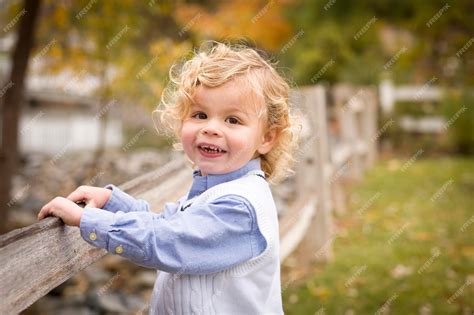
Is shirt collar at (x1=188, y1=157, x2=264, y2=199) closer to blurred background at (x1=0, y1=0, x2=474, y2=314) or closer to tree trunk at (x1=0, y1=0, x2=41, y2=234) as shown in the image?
blurred background at (x1=0, y1=0, x2=474, y2=314)

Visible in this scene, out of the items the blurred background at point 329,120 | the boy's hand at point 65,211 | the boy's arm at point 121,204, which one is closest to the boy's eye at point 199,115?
the boy's arm at point 121,204

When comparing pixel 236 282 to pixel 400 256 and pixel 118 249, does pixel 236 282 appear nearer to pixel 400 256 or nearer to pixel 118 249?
pixel 118 249

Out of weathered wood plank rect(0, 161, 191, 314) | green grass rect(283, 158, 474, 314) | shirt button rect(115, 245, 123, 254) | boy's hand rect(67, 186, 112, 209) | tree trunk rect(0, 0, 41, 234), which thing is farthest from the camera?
tree trunk rect(0, 0, 41, 234)

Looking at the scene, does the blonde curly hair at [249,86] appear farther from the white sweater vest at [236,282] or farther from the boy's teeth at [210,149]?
the white sweater vest at [236,282]

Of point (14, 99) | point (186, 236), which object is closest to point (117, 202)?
point (186, 236)

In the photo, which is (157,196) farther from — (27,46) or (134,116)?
(134,116)

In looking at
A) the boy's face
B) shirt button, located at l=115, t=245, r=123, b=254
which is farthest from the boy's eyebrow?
shirt button, located at l=115, t=245, r=123, b=254

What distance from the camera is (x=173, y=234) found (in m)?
1.65

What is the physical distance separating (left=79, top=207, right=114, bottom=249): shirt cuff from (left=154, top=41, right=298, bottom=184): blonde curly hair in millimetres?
456

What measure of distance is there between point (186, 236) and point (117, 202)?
0.44 meters

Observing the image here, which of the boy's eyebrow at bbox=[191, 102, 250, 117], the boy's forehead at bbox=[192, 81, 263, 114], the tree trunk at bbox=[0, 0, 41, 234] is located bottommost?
the tree trunk at bbox=[0, 0, 41, 234]

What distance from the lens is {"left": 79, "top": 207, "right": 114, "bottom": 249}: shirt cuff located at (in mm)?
1625

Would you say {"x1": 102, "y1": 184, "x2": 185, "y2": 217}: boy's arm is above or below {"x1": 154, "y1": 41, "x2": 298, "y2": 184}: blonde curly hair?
below

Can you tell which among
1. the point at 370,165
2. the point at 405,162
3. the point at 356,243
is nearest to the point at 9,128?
the point at 356,243
